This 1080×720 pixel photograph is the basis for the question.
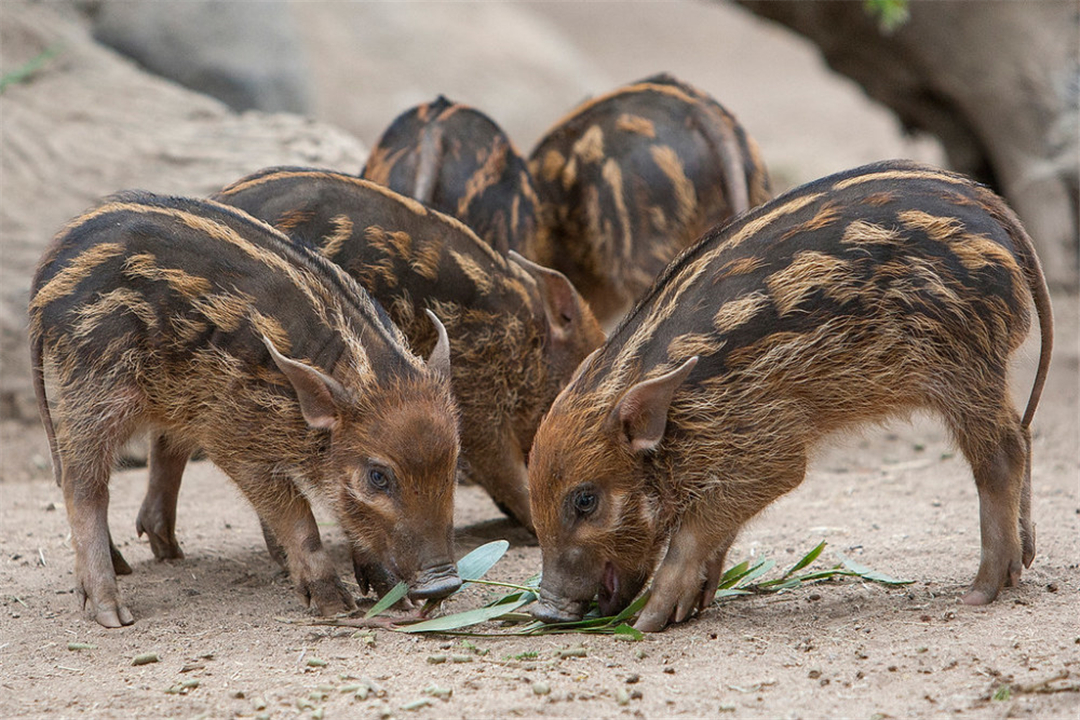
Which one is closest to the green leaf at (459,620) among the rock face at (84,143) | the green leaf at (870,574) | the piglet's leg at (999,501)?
the green leaf at (870,574)

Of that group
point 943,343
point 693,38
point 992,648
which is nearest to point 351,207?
point 943,343

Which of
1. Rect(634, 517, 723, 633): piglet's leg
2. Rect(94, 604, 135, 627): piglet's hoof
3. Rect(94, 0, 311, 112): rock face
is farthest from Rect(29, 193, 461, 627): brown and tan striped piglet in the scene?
Rect(94, 0, 311, 112): rock face

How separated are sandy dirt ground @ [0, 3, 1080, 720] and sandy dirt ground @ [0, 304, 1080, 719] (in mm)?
10

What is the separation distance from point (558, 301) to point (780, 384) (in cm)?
183

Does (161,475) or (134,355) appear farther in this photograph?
(161,475)

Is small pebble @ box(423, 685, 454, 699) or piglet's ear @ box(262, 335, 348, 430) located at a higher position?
piglet's ear @ box(262, 335, 348, 430)

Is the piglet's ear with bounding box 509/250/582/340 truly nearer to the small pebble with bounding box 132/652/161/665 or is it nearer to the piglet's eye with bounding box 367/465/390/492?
the piglet's eye with bounding box 367/465/390/492

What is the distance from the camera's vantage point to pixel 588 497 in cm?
448

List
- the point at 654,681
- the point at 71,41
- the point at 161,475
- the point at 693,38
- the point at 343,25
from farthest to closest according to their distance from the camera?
the point at 693,38, the point at 343,25, the point at 71,41, the point at 161,475, the point at 654,681

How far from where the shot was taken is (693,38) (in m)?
27.0

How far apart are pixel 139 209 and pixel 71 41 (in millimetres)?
5151

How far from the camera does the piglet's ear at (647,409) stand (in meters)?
4.29

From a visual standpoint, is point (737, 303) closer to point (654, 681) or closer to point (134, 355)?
point (654, 681)

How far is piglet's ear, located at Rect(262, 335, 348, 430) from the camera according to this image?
4.51m
